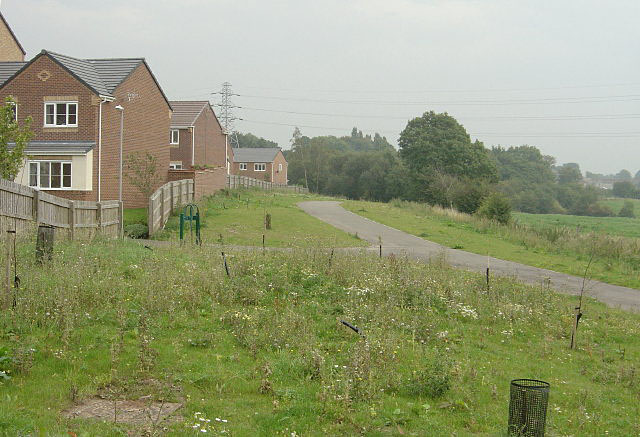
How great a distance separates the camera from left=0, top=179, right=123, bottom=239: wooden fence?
1586cm

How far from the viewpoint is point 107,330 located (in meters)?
8.47

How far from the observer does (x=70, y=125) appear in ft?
106

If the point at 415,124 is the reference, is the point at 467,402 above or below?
below

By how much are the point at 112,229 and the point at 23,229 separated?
21.0 ft

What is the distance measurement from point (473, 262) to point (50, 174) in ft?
71.6

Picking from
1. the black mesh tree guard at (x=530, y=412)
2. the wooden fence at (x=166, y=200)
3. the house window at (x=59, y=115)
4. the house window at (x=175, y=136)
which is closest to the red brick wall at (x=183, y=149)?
the house window at (x=175, y=136)

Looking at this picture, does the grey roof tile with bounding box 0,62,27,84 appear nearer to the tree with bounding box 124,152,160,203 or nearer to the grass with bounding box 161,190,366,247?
the tree with bounding box 124,152,160,203

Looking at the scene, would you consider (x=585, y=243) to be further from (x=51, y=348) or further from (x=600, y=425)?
(x=51, y=348)

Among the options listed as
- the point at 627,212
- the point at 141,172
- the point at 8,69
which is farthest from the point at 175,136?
the point at 627,212

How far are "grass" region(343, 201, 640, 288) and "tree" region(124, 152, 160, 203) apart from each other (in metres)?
13.7

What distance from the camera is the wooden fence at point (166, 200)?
985 inches

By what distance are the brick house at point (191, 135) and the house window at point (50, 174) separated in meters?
16.6

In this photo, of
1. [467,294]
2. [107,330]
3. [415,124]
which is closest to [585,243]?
[467,294]

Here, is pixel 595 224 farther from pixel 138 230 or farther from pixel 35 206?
pixel 35 206
